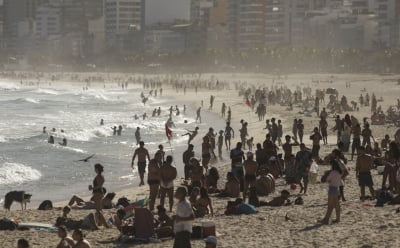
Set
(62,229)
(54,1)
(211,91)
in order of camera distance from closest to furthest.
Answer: (62,229) → (211,91) → (54,1)

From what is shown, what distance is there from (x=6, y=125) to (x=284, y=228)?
34195 millimetres

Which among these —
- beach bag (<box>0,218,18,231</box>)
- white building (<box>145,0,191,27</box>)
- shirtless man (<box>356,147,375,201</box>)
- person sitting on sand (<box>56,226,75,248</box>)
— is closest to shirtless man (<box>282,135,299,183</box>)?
shirtless man (<box>356,147,375,201</box>)

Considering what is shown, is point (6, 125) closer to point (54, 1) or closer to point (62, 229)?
point (62, 229)

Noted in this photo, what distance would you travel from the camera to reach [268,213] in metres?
13.4

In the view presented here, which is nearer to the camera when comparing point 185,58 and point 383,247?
point 383,247

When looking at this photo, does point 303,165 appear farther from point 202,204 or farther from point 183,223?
point 183,223

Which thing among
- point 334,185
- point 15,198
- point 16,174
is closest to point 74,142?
point 16,174

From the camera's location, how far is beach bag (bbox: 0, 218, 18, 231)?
12.8 metres

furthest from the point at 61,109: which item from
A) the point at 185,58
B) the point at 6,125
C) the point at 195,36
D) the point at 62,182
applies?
the point at 195,36

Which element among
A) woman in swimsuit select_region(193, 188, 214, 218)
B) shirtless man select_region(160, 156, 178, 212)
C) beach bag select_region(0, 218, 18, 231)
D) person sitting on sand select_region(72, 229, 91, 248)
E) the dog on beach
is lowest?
the dog on beach

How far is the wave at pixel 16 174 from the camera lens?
22.7 meters

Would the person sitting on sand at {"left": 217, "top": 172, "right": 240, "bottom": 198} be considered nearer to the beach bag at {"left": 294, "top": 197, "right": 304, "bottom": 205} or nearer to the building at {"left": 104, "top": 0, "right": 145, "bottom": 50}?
the beach bag at {"left": 294, "top": 197, "right": 304, "bottom": 205}

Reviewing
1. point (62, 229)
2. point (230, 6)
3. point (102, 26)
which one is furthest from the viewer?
point (102, 26)

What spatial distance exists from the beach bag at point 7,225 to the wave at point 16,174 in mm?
9509
